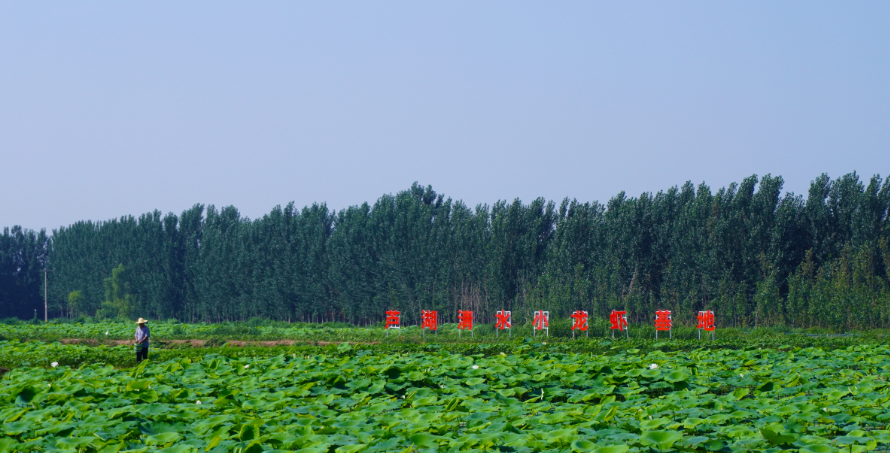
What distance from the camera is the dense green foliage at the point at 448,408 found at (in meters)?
4.85

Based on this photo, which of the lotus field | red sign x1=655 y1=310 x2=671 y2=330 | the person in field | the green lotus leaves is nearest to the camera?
the green lotus leaves

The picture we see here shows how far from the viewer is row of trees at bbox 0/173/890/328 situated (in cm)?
2856

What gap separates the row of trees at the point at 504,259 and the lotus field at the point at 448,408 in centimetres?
2112

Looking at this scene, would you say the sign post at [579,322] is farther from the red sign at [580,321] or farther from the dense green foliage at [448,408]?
the dense green foliage at [448,408]

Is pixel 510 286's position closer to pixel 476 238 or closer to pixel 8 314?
pixel 476 238

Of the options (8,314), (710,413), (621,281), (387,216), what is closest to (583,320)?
(621,281)

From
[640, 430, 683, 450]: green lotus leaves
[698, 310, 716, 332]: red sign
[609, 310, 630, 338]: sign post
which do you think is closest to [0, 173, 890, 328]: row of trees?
[698, 310, 716, 332]: red sign

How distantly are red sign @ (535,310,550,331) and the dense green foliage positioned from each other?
1347 centimetres

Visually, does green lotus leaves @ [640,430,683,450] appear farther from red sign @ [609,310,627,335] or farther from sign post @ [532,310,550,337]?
red sign @ [609,310,627,335]

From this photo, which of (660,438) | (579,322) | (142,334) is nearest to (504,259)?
(579,322)

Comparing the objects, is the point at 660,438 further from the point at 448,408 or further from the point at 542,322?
the point at 542,322

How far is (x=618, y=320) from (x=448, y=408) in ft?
59.6

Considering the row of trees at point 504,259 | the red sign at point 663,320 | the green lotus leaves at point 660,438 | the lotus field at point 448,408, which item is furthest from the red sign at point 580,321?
the green lotus leaves at point 660,438

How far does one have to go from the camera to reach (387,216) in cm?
4153
